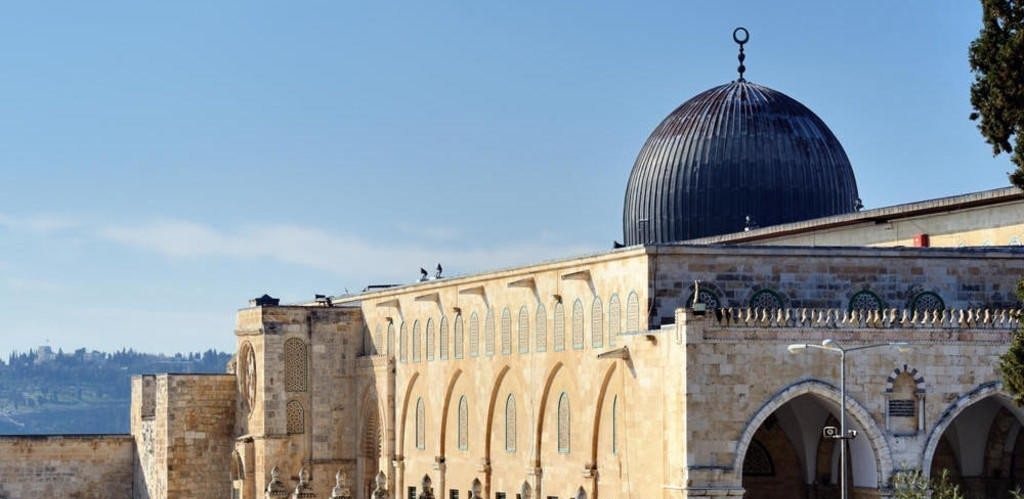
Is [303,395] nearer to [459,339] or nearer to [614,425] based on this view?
[459,339]

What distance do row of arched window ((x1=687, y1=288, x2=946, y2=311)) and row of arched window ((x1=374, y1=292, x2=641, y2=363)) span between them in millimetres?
1772

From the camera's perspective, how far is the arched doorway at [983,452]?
168 ft

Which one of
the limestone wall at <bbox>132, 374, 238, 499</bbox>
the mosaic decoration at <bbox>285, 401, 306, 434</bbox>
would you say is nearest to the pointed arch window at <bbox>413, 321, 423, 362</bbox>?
→ the mosaic decoration at <bbox>285, 401, 306, 434</bbox>

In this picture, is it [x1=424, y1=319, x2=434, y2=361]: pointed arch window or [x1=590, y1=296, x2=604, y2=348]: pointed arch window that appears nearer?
[x1=590, y1=296, x2=604, y2=348]: pointed arch window

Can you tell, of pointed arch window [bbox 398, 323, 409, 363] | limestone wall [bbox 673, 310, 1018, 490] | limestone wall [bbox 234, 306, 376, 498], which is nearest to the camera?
limestone wall [bbox 673, 310, 1018, 490]

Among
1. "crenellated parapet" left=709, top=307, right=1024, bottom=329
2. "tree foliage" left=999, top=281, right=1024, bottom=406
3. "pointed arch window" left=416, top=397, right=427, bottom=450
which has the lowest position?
"pointed arch window" left=416, top=397, right=427, bottom=450

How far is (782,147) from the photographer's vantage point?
61.3 metres

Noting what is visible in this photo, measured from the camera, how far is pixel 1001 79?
126ft

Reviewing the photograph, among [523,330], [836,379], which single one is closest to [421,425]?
[523,330]

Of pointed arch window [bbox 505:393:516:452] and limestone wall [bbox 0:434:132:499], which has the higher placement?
pointed arch window [bbox 505:393:516:452]

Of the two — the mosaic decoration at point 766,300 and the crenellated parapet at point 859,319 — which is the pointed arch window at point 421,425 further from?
the crenellated parapet at point 859,319

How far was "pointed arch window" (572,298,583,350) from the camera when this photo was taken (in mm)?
54125

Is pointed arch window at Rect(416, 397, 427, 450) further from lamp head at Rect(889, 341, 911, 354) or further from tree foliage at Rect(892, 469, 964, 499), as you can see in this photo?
lamp head at Rect(889, 341, 911, 354)

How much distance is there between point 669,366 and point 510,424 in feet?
38.2
